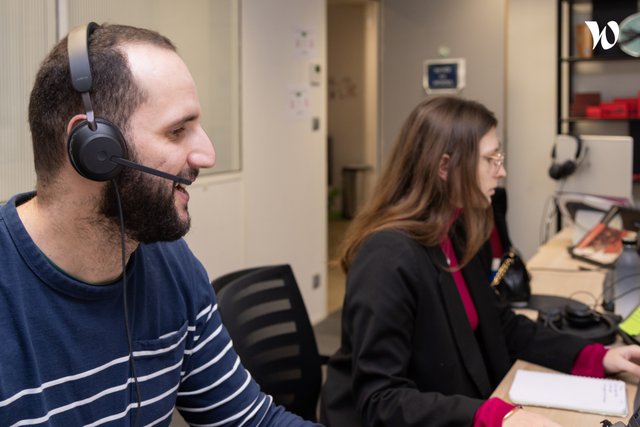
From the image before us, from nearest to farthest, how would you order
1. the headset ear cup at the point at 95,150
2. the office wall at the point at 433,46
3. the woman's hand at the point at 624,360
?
the headset ear cup at the point at 95,150, the woman's hand at the point at 624,360, the office wall at the point at 433,46

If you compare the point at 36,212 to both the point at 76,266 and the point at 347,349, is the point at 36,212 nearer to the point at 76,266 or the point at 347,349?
the point at 76,266

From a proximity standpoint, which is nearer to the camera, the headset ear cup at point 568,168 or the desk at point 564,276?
the desk at point 564,276

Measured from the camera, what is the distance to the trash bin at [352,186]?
8656mm

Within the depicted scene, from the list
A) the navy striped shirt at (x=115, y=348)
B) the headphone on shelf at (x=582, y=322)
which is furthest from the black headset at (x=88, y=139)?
the headphone on shelf at (x=582, y=322)

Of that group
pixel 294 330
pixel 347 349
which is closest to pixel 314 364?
pixel 294 330

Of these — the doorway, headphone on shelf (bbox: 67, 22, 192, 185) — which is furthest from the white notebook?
the doorway

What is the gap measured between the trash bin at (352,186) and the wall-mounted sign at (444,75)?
301 centimetres

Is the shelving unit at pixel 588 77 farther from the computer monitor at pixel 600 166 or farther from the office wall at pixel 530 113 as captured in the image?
the computer monitor at pixel 600 166

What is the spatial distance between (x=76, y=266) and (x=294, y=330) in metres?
1.08

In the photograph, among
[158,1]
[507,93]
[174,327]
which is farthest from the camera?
[507,93]

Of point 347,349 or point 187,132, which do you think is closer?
point 187,132

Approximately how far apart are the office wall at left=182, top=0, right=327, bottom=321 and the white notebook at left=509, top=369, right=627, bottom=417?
2035 mm

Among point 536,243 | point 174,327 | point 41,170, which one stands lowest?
point 536,243

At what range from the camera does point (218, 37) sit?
12.0 ft
